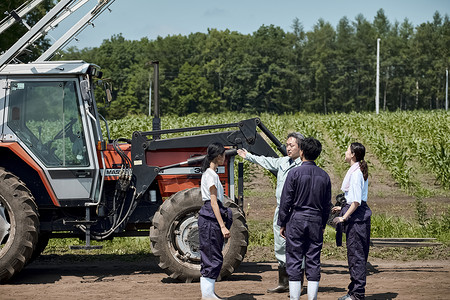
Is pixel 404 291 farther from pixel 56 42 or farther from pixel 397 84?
pixel 397 84

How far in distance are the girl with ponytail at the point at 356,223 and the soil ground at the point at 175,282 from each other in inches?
19.8

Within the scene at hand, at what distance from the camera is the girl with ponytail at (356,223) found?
23.5ft

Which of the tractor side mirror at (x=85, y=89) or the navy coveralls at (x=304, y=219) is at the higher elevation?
the tractor side mirror at (x=85, y=89)

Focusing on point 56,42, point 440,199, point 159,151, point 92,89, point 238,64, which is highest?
point 238,64

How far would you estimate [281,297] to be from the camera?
7598mm

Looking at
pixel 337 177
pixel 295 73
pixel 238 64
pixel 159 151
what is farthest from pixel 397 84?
pixel 159 151

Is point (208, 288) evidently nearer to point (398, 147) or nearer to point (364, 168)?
point (364, 168)

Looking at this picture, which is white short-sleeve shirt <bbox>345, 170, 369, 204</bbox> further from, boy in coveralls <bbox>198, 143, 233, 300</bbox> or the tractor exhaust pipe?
the tractor exhaust pipe

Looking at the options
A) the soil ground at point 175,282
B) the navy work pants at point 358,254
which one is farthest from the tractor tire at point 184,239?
the navy work pants at point 358,254

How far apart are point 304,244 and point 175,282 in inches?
103

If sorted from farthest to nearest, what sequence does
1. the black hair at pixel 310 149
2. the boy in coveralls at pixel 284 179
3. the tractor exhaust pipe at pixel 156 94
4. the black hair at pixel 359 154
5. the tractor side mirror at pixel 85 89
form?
the tractor exhaust pipe at pixel 156 94 → the tractor side mirror at pixel 85 89 → the boy in coveralls at pixel 284 179 → the black hair at pixel 359 154 → the black hair at pixel 310 149

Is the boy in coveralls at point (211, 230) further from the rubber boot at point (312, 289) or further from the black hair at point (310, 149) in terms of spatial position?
the rubber boot at point (312, 289)

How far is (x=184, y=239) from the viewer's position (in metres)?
8.73

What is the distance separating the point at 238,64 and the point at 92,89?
9996 cm
